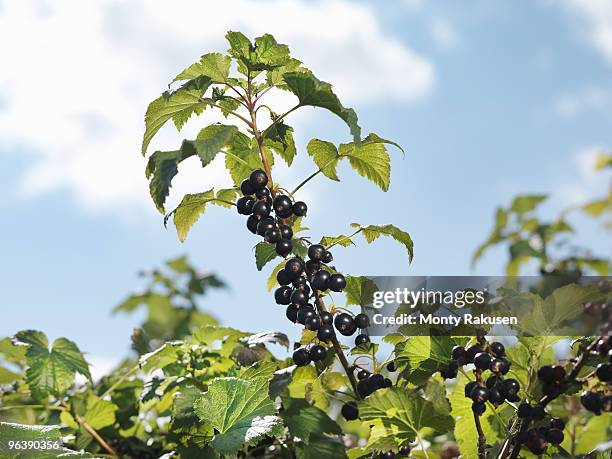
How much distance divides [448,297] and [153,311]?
3.29 metres

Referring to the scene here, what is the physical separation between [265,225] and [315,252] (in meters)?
0.11

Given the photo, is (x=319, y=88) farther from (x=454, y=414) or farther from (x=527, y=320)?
(x=454, y=414)

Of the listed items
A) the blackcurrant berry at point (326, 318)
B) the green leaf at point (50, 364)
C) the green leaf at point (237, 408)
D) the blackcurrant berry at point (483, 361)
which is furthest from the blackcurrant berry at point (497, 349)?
the green leaf at point (50, 364)

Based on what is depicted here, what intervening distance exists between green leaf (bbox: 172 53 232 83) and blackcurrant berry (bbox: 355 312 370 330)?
1.86ft

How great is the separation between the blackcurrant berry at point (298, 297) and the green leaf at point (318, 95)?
1.02 ft

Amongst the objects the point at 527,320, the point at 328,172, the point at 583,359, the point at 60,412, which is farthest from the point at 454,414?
the point at 60,412

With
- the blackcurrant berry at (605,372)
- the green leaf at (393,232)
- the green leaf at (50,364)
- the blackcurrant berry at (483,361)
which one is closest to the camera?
the blackcurrant berry at (605,372)

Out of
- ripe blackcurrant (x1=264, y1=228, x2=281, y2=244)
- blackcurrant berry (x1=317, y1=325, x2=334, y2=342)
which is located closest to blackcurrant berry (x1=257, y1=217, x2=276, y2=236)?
ripe blackcurrant (x1=264, y1=228, x2=281, y2=244)

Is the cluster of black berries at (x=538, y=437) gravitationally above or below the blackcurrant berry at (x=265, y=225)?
below

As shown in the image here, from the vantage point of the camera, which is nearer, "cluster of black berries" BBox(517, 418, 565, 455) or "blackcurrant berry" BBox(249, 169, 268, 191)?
"cluster of black berries" BBox(517, 418, 565, 455)

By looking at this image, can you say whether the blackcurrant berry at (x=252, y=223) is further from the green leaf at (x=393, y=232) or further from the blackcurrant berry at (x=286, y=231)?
the green leaf at (x=393, y=232)

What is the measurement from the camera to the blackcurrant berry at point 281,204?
156 cm

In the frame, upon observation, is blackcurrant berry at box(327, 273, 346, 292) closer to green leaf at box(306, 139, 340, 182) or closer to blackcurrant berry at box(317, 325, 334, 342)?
blackcurrant berry at box(317, 325, 334, 342)

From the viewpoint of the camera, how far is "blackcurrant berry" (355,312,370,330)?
1.62 metres
